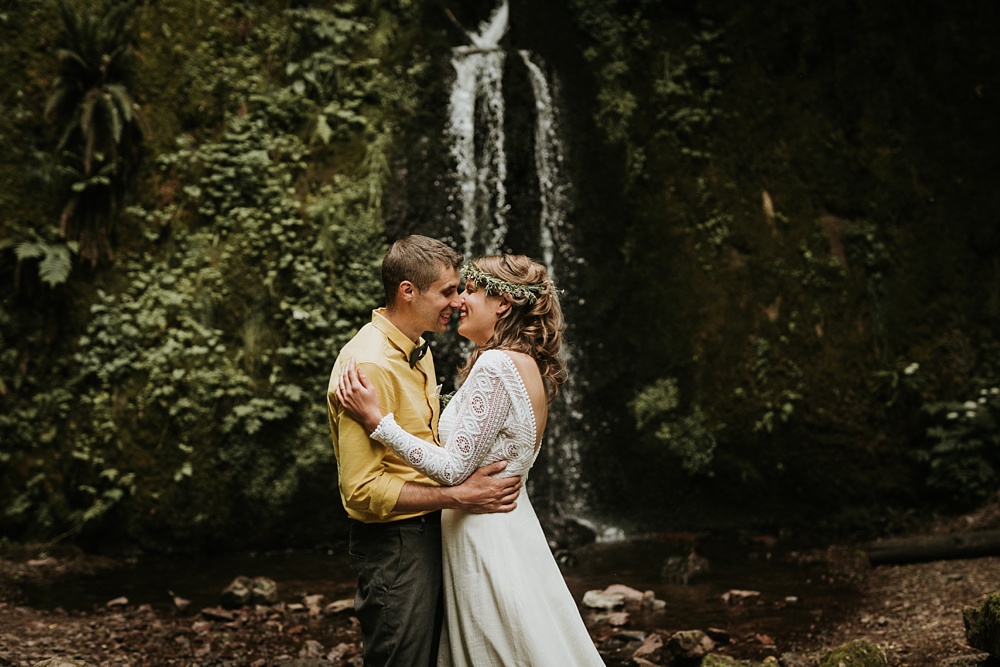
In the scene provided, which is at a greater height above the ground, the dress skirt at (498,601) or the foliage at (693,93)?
the foliage at (693,93)

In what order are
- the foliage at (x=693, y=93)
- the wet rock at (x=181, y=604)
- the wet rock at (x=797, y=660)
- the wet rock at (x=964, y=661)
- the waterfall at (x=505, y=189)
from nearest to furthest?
the wet rock at (x=964, y=661) < the wet rock at (x=797, y=660) < the wet rock at (x=181, y=604) < the waterfall at (x=505, y=189) < the foliage at (x=693, y=93)

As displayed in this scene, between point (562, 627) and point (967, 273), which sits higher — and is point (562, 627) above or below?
below

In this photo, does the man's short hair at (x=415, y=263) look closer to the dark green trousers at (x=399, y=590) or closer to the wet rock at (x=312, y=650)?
the dark green trousers at (x=399, y=590)

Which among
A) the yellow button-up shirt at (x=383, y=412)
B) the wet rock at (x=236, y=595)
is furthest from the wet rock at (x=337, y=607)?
the yellow button-up shirt at (x=383, y=412)

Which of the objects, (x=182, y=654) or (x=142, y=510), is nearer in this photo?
(x=182, y=654)

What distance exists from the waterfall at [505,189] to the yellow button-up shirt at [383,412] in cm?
670

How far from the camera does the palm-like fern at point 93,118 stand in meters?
9.48

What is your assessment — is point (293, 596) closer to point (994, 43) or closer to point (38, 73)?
point (38, 73)

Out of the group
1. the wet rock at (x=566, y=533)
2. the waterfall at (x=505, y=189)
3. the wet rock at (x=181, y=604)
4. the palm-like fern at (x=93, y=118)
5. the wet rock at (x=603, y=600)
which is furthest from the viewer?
the waterfall at (x=505, y=189)

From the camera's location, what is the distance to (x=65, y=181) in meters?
9.65

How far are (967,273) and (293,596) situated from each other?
29.0 ft

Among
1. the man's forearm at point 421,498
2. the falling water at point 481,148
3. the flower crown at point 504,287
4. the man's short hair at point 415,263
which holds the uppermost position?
the falling water at point 481,148

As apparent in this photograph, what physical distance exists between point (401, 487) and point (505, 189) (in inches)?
309

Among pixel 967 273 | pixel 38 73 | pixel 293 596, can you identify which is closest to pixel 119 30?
pixel 38 73
